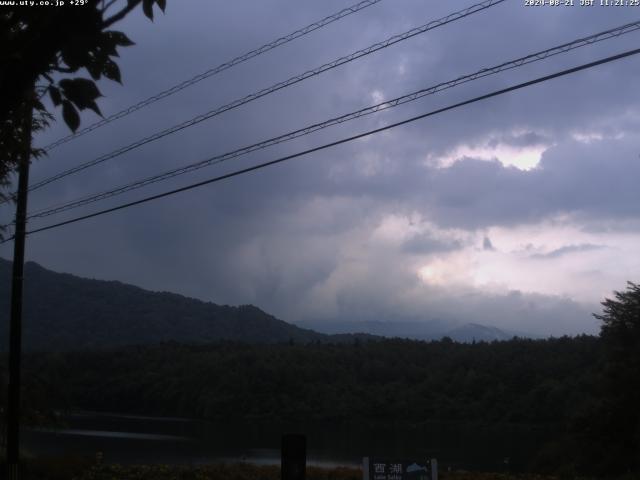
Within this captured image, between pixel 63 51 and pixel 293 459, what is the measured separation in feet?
11.3

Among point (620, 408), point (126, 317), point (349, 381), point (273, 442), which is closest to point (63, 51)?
point (620, 408)

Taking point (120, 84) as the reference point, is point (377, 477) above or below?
below

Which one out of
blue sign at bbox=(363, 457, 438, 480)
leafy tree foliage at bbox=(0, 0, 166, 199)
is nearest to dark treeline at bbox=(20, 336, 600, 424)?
blue sign at bbox=(363, 457, 438, 480)

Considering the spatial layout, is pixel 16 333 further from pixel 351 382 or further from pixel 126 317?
pixel 126 317

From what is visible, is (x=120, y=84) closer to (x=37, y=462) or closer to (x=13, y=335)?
(x=13, y=335)

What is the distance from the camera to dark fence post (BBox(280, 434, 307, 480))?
576 centimetres

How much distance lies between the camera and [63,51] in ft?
12.0

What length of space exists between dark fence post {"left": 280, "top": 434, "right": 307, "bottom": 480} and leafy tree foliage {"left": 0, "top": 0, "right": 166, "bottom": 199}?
3012mm

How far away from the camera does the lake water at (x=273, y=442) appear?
107 ft

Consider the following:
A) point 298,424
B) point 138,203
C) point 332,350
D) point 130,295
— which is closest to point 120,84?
point 138,203

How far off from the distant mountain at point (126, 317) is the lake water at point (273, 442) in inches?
3499

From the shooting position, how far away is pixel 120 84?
4.13 metres

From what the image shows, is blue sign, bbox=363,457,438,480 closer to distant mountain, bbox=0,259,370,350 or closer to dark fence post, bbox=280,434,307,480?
dark fence post, bbox=280,434,307,480

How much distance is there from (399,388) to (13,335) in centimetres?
5934
